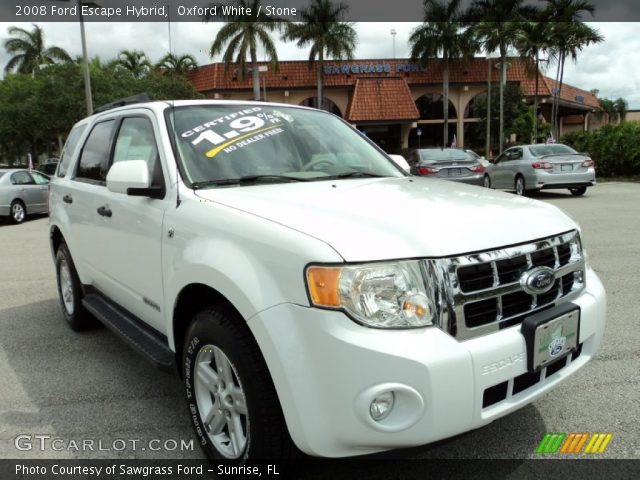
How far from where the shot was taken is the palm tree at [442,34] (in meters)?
40.9

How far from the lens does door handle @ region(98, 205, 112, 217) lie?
12.1 feet

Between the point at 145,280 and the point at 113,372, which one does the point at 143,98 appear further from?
the point at 113,372

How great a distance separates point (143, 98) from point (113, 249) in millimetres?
1243

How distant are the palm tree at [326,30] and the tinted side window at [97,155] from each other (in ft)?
121

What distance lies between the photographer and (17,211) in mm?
15188

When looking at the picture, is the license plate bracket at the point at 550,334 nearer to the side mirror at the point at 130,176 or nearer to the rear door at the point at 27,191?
the side mirror at the point at 130,176

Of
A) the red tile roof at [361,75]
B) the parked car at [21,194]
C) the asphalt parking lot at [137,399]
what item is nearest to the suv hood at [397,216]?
the asphalt parking lot at [137,399]

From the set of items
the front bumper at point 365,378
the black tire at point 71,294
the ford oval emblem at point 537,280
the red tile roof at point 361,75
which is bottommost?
the black tire at point 71,294

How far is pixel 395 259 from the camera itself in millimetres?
2096

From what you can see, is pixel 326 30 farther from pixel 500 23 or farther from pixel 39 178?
pixel 39 178

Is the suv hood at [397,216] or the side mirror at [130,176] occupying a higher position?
the side mirror at [130,176]

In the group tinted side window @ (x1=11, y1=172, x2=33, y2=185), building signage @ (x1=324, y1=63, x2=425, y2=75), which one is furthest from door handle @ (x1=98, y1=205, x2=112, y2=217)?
building signage @ (x1=324, y1=63, x2=425, y2=75)

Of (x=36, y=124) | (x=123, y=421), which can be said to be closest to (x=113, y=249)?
(x=123, y=421)

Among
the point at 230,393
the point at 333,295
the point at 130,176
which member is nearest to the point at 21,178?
the point at 130,176
